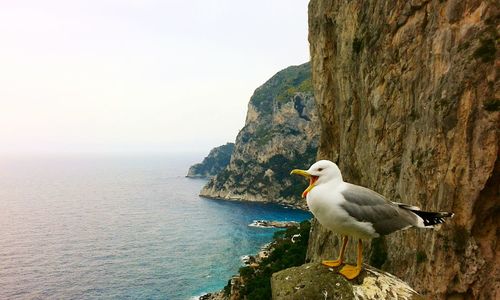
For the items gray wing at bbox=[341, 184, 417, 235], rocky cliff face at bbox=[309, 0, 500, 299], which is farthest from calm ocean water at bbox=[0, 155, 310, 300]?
gray wing at bbox=[341, 184, 417, 235]

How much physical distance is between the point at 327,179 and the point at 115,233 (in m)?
93.1

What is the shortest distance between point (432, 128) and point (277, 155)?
435 ft

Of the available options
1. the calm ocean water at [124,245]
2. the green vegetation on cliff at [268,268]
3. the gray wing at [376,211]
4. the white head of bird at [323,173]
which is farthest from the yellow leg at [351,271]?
the calm ocean water at [124,245]

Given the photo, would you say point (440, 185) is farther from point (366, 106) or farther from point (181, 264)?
point (181, 264)

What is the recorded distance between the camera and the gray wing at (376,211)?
7359 mm

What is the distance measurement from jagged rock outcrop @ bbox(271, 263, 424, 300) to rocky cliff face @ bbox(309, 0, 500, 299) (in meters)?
13.3

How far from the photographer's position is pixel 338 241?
110ft

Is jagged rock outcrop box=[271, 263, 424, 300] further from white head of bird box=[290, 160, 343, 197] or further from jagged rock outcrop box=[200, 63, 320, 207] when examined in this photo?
jagged rock outcrop box=[200, 63, 320, 207]

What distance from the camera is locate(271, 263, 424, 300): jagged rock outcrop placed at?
7078mm

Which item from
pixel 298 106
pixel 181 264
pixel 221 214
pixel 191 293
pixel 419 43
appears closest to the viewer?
pixel 419 43

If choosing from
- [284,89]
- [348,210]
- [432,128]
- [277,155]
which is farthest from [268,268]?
[284,89]

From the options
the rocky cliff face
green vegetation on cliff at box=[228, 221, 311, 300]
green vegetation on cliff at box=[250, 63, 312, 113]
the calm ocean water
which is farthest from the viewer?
green vegetation on cliff at box=[250, 63, 312, 113]

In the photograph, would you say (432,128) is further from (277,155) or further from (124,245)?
(277,155)

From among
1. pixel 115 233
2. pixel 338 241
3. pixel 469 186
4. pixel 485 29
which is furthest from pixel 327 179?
pixel 115 233
